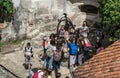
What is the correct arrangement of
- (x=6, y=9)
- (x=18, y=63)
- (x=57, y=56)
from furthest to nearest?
(x=6, y=9) → (x=18, y=63) → (x=57, y=56)

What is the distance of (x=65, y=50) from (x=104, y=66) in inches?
228

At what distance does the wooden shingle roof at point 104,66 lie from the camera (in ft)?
53.6

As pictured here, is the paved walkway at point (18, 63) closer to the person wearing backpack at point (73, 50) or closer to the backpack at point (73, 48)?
the person wearing backpack at point (73, 50)

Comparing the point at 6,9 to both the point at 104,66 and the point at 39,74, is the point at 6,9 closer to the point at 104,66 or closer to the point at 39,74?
the point at 39,74

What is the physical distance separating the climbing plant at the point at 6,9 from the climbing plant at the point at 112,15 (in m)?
6.43

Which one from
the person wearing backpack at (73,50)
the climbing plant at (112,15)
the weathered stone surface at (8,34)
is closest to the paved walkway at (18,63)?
the person wearing backpack at (73,50)

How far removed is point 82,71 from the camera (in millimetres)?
16875

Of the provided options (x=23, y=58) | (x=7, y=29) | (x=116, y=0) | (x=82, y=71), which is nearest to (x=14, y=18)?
(x=7, y=29)

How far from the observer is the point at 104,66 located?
16.7m

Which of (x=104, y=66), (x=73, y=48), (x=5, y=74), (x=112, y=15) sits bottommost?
(x=5, y=74)

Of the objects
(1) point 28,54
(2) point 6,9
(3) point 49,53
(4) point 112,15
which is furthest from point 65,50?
(2) point 6,9

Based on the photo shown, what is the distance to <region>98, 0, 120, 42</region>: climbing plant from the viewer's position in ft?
65.2

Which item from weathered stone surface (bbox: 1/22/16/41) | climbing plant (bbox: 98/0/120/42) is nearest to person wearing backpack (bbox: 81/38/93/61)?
climbing plant (bbox: 98/0/120/42)

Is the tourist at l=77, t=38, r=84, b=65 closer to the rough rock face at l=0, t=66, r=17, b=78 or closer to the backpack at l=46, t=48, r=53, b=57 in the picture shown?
the backpack at l=46, t=48, r=53, b=57
